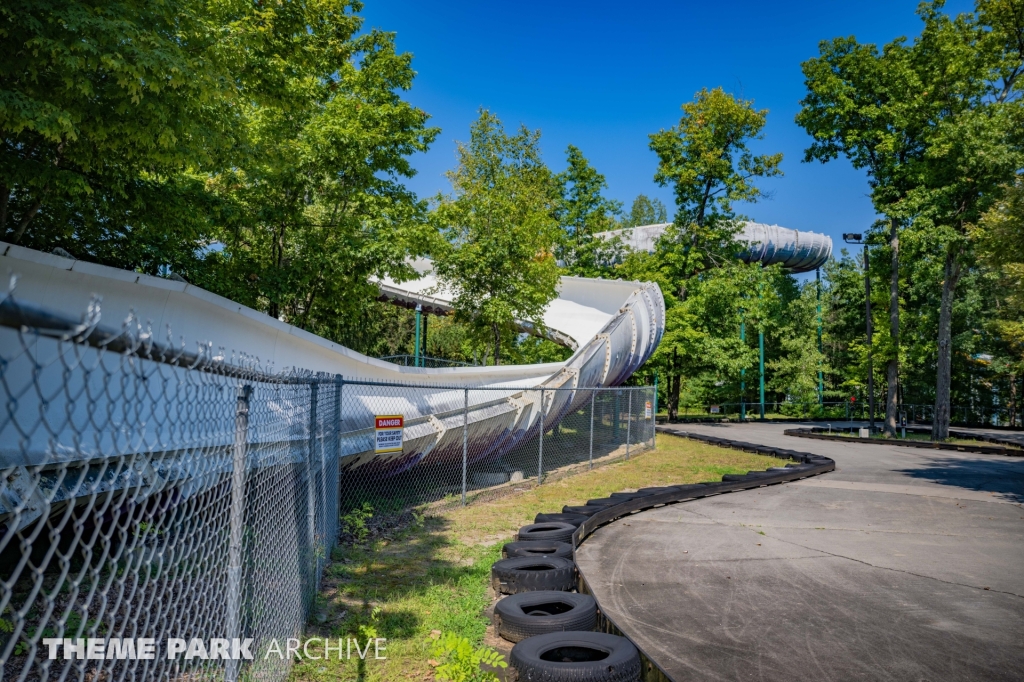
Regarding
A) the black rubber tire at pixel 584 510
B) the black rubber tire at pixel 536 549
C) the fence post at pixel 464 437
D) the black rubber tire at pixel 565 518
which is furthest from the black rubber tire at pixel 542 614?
the fence post at pixel 464 437

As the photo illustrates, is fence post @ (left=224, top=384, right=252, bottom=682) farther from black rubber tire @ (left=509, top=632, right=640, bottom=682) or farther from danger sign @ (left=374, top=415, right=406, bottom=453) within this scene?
danger sign @ (left=374, top=415, right=406, bottom=453)

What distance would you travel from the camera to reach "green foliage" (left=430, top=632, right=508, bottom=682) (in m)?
3.90

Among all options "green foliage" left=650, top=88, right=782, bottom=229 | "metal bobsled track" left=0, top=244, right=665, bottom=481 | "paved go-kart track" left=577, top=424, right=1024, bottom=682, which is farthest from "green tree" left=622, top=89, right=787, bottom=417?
"paved go-kart track" left=577, top=424, right=1024, bottom=682

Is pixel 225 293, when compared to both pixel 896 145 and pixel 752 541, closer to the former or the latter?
pixel 752 541

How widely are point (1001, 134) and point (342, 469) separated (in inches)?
923

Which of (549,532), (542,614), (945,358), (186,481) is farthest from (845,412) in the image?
(186,481)

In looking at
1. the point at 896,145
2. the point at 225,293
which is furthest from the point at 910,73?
the point at 225,293

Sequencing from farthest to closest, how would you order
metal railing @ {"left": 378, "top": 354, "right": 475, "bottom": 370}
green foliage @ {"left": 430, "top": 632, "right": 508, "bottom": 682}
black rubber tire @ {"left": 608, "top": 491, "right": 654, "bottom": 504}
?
metal railing @ {"left": 378, "top": 354, "right": 475, "bottom": 370}
black rubber tire @ {"left": 608, "top": 491, "right": 654, "bottom": 504}
green foliage @ {"left": 430, "top": 632, "right": 508, "bottom": 682}

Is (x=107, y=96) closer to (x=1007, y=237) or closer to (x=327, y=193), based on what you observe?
(x=327, y=193)

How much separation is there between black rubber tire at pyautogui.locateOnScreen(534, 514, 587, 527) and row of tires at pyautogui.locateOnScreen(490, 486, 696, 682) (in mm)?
590

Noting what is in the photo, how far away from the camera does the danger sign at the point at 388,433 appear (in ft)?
28.7

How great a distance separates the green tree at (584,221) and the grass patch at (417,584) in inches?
992

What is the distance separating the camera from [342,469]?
395 inches

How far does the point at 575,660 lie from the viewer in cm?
455
